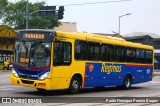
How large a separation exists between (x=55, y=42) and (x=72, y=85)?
229cm

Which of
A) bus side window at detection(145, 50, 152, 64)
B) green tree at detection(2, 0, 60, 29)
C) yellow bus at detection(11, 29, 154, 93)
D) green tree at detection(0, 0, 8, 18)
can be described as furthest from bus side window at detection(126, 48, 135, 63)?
green tree at detection(0, 0, 8, 18)

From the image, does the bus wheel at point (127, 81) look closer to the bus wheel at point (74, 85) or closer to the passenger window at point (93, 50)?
the passenger window at point (93, 50)

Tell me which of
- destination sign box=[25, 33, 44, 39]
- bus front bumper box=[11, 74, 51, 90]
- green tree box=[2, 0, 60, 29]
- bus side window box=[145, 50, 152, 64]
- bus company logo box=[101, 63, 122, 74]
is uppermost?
green tree box=[2, 0, 60, 29]

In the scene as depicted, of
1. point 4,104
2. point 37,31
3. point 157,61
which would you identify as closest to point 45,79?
point 37,31

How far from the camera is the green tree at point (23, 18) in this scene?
80125 mm

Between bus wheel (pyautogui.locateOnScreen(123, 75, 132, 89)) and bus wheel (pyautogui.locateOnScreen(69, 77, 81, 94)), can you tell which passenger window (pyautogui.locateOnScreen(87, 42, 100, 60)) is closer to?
bus wheel (pyautogui.locateOnScreen(69, 77, 81, 94))

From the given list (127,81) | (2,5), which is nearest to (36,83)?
(127,81)

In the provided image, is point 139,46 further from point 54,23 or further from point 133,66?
point 54,23

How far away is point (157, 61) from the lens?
255 ft

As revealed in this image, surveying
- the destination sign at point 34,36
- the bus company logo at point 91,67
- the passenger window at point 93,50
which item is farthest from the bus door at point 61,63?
the bus company logo at point 91,67

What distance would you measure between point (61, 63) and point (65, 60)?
308 millimetres

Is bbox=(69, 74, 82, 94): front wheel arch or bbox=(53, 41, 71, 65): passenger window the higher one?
bbox=(53, 41, 71, 65): passenger window

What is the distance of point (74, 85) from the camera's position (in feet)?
62.6

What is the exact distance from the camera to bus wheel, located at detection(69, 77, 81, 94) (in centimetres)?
1897
